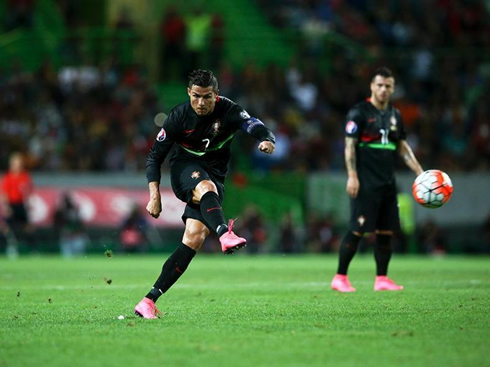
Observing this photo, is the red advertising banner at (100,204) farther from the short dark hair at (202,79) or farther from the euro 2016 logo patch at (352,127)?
the short dark hair at (202,79)

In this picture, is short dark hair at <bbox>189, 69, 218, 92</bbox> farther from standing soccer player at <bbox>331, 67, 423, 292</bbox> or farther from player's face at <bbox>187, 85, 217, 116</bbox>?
standing soccer player at <bbox>331, 67, 423, 292</bbox>

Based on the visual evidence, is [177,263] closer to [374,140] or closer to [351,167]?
[351,167]

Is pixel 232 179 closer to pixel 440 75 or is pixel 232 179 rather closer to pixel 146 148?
pixel 146 148

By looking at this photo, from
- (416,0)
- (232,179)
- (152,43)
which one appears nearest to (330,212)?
(232,179)

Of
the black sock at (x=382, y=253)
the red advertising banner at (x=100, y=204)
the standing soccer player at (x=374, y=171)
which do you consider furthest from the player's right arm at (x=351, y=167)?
the red advertising banner at (x=100, y=204)

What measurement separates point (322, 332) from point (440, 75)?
2240cm

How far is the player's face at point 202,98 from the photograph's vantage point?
852 centimetres

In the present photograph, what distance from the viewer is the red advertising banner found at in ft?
78.8

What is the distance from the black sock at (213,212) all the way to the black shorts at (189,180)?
0.17 metres

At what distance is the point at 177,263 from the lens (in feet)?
28.3

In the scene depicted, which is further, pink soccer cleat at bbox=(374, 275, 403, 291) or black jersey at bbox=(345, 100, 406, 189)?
black jersey at bbox=(345, 100, 406, 189)

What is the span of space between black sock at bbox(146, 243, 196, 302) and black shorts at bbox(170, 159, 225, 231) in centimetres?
32

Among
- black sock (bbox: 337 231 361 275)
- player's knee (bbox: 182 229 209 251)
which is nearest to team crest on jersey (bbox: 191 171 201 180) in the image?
player's knee (bbox: 182 229 209 251)

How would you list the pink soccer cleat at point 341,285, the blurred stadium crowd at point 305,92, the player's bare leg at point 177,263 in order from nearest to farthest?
the player's bare leg at point 177,263, the pink soccer cleat at point 341,285, the blurred stadium crowd at point 305,92
